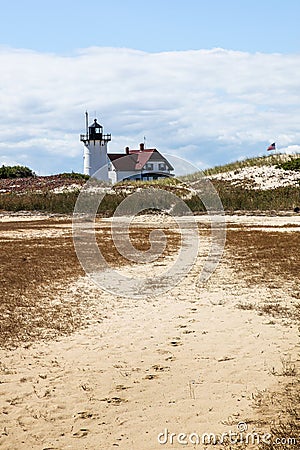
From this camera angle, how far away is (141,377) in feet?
24.4

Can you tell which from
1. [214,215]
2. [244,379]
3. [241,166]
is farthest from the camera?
[241,166]

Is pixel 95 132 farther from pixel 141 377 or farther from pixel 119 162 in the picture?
pixel 141 377

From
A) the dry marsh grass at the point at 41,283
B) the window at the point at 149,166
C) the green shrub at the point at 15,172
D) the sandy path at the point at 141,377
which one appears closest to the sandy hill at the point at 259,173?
the dry marsh grass at the point at 41,283

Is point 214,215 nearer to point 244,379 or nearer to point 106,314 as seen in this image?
point 106,314

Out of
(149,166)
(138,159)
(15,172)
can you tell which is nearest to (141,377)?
(15,172)

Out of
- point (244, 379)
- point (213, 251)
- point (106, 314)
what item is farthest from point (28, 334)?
point (213, 251)

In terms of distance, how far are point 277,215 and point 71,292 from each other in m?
21.3

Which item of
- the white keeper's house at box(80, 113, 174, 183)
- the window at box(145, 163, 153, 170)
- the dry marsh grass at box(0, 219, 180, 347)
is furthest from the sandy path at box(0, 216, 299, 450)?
the window at box(145, 163, 153, 170)

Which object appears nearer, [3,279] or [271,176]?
[3,279]

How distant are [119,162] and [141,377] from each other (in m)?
68.8

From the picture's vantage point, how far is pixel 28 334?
9.13m

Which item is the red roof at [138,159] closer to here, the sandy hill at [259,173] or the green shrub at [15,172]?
the green shrub at [15,172]

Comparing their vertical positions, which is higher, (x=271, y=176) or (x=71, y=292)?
(x=271, y=176)

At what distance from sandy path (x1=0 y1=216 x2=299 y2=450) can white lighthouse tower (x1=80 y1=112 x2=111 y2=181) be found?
56.5 meters
